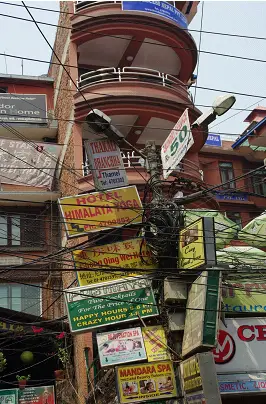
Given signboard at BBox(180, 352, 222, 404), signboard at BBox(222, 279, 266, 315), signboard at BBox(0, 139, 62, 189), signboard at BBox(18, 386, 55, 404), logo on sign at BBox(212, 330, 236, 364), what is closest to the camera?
signboard at BBox(180, 352, 222, 404)

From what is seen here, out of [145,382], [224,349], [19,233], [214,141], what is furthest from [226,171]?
[145,382]

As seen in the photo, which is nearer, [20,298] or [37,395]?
[37,395]

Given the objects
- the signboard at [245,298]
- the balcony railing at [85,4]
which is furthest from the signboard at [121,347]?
the balcony railing at [85,4]

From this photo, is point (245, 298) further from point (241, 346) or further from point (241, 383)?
point (241, 383)

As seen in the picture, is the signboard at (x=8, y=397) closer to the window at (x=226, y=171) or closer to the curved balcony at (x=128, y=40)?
the curved balcony at (x=128, y=40)

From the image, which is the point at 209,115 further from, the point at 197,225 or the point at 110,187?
the point at 110,187

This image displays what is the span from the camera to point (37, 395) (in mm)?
15781

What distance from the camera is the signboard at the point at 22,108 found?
2188 centimetres

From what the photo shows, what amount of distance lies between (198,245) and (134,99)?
8.04 meters

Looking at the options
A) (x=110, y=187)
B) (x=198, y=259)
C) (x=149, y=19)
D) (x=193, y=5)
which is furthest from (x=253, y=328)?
(x=193, y=5)

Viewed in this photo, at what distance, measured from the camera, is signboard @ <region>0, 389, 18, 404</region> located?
15.2 meters

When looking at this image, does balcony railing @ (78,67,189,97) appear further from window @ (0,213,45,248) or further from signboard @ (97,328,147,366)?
signboard @ (97,328,147,366)

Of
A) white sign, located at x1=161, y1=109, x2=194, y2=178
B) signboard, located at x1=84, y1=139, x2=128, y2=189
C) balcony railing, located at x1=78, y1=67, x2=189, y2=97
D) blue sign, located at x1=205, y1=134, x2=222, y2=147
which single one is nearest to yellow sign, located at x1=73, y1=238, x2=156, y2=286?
signboard, located at x1=84, y1=139, x2=128, y2=189

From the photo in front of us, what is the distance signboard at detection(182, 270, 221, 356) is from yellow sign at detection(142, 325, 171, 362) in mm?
473
